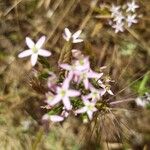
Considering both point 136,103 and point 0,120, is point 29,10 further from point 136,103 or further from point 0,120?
point 136,103

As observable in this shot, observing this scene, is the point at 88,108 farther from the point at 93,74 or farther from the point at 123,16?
the point at 123,16

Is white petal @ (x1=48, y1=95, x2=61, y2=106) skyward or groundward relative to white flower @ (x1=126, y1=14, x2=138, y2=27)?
groundward

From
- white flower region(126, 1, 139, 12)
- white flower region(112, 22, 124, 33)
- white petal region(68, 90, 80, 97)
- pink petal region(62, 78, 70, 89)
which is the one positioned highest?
white flower region(126, 1, 139, 12)

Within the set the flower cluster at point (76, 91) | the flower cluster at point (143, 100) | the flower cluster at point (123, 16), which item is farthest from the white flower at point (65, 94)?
the flower cluster at point (123, 16)

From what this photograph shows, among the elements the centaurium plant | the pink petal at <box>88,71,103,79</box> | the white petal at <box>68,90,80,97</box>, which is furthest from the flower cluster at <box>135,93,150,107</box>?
the white petal at <box>68,90,80,97</box>

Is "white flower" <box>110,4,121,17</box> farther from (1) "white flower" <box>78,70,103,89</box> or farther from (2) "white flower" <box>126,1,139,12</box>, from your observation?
(1) "white flower" <box>78,70,103,89</box>

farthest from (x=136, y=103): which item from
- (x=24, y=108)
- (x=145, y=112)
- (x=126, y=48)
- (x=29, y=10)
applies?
(x=29, y=10)

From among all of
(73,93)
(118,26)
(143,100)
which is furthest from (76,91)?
(118,26)
